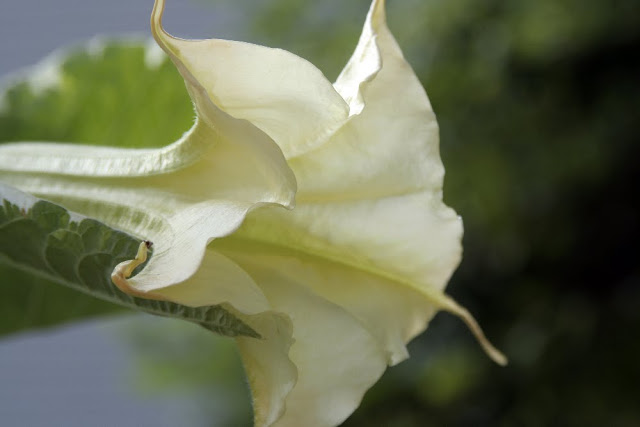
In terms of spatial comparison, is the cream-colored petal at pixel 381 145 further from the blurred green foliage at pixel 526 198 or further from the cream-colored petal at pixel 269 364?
the blurred green foliage at pixel 526 198

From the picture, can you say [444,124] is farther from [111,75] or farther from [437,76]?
[111,75]

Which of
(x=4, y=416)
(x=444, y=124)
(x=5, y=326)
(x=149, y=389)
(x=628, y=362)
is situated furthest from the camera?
(x=4, y=416)

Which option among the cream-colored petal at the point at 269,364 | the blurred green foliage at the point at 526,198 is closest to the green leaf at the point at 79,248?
the cream-colored petal at the point at 269,364

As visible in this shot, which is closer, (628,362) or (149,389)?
(628,362)

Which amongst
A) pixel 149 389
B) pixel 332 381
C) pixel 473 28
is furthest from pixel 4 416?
pixel 332 381

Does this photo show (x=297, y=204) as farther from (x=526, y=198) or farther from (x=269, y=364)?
(x=526, y=198)

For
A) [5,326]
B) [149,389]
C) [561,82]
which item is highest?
[5,326]

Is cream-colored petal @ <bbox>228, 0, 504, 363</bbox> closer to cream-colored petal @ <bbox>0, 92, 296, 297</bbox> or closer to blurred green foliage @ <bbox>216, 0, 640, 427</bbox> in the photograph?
cream-colored petal @ <bbox>0, 92, 296, 297</bbox>
